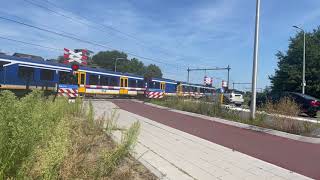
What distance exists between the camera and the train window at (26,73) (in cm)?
2784

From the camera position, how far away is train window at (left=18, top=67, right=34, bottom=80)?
27844mm

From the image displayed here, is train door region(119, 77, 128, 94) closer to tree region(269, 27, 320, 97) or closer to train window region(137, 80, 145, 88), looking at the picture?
train window region(137, 80, 145, 88)

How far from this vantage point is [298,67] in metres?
45.9

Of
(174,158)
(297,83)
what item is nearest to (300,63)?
(297,83)

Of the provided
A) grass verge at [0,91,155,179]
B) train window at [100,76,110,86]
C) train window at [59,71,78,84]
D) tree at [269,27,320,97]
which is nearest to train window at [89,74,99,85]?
train window at [100,76,110,86]

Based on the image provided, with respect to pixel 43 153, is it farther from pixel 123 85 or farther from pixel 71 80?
pixel 123 85

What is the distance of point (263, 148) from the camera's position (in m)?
10.9

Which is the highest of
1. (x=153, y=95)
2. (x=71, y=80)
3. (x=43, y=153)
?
(x=71, y=80)

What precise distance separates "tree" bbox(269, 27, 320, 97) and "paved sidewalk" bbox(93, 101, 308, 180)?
122ft

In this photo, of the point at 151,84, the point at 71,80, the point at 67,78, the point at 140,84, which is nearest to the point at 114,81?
the point at 140,84

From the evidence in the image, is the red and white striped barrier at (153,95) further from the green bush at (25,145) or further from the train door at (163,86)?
the green bush at (25,145)

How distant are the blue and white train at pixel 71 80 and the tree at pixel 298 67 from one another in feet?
38.7

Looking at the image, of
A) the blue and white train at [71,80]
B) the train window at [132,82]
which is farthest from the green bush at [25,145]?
the train window at [132,82]

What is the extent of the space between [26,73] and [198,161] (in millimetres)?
22985
